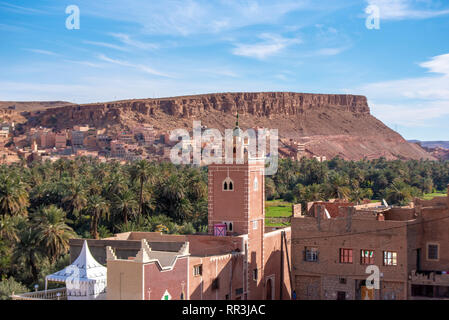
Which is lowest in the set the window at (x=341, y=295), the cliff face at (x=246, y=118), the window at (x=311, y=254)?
the window at (x=341, y=295)

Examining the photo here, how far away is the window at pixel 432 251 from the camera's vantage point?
3012cm

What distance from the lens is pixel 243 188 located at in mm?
31703

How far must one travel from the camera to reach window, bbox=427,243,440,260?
30125 mm

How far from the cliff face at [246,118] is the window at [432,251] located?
140444 mm

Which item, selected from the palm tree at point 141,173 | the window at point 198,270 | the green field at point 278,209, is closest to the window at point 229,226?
the window at point 198,270

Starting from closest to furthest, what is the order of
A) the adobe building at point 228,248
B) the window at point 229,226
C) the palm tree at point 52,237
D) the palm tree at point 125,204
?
1. the adobe building at point 228,248
2. the window at point 229,226
3. the palm tree at point 52,237
4. the palm tree at point 125,204

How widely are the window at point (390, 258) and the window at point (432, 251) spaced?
2081mm

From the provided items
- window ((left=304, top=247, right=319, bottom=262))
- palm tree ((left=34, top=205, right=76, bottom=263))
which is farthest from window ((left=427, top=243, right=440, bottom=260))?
palm tree ((left=34, top=205, right=76, bottom=263))

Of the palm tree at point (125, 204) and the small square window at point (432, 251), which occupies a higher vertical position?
the palm tree at point (125, 204)

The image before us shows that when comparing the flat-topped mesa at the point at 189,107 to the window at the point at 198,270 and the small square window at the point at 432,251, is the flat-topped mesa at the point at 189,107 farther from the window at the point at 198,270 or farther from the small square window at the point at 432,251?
the window at the point at 198,270

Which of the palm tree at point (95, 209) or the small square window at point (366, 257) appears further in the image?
the palm tree at point (95, 209)

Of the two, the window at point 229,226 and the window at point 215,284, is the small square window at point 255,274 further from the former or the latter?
the window at point 215,284

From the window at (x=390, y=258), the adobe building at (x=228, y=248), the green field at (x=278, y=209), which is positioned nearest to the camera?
the adobe building at (x=228, y=248)
